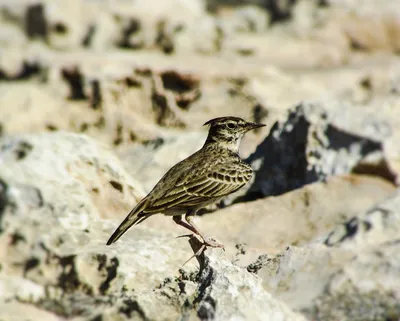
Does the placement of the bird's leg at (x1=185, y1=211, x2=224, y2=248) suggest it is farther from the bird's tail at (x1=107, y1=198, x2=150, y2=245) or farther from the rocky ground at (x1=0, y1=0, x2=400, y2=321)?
the bird's tail at (x1=107, y1=198, x2=150, y2=245)

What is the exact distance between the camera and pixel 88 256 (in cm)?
723

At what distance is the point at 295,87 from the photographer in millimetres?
14242

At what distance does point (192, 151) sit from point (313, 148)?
5.32 ft

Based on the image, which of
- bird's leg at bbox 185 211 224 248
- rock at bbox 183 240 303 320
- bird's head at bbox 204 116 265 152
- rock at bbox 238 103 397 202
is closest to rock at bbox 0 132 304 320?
rock at bbox 183 240 303 320

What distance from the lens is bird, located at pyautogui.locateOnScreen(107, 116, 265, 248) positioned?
27.0 ft

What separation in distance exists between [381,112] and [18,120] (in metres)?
5.40

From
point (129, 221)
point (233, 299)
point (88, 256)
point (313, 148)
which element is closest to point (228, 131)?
point (313, 148)

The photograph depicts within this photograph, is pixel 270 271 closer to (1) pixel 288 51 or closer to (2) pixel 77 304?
(2) pixel 77 304

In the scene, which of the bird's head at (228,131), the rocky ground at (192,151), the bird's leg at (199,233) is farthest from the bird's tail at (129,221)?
the bird's head at (228,131)

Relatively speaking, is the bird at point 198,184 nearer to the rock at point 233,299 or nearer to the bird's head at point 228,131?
the bird's head at point 228,131

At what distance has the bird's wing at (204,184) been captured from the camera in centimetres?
846

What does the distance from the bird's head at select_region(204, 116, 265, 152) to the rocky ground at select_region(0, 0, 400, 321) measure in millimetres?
429

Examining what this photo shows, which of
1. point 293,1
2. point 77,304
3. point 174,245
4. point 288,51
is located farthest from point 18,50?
Result: point 77,304

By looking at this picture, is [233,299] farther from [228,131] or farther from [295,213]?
[228,131]
